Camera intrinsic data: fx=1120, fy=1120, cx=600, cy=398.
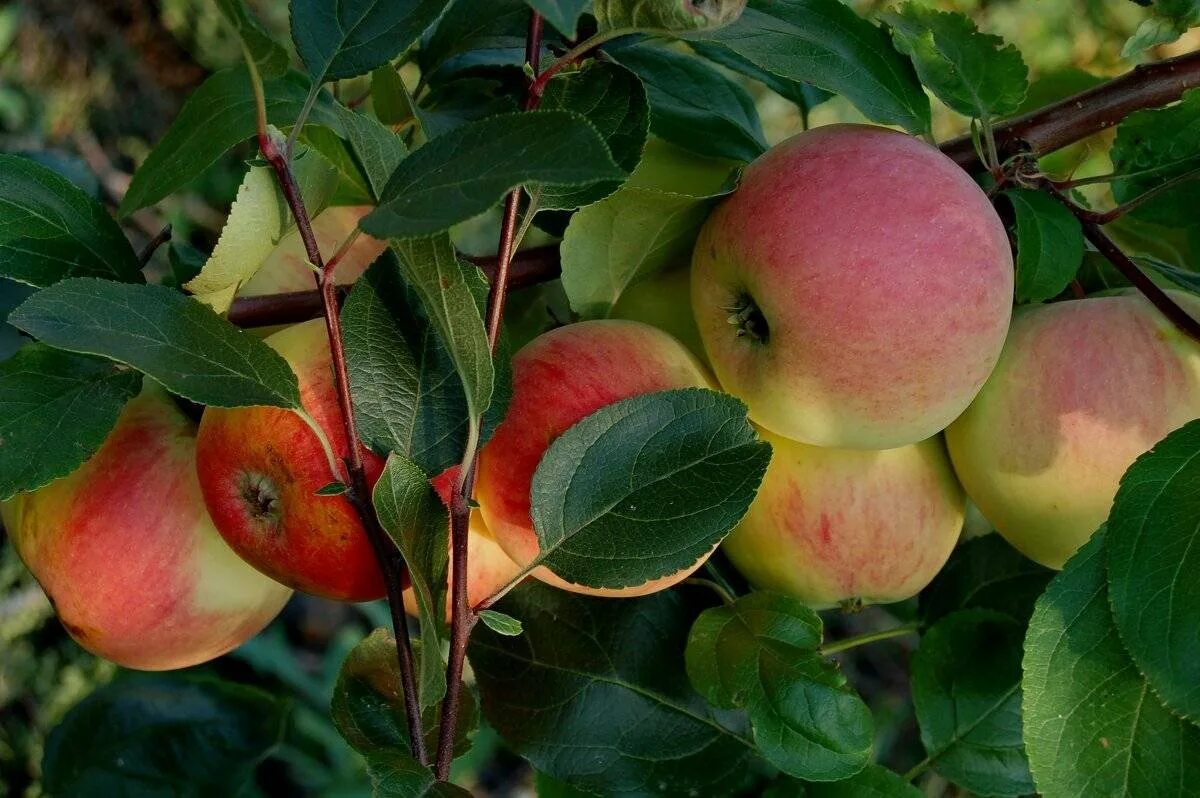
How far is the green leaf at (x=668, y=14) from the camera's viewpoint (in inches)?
15.9

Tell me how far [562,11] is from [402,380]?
22cm

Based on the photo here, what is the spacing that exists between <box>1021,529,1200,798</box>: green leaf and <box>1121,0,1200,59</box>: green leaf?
263mm

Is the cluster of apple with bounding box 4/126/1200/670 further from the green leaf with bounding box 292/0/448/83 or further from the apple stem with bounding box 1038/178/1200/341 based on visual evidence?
the green leaf with bounding box 292/0/448/83

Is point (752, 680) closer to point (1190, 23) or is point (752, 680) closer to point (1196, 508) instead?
point (1196, 508)

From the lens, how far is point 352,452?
1.62 ft

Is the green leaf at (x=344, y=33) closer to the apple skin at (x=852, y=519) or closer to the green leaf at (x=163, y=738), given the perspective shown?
the apple skin at (x=852, y=519)

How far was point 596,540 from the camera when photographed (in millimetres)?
501

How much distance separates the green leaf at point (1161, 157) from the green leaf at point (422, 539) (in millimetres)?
421

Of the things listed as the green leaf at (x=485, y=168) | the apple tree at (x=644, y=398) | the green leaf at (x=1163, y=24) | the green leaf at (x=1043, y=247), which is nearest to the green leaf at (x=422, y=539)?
the apple tree at (x=644, y=398)

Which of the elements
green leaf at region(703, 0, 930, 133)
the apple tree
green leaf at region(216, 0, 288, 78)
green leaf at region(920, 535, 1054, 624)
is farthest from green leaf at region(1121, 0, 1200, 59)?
green leaf at region(216, 0, 288, 78)

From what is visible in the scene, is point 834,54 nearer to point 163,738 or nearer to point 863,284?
point 863,284

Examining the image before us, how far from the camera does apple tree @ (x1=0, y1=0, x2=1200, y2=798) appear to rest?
0.48 m

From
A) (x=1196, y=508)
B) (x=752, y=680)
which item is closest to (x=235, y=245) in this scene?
(x=752, y=680)

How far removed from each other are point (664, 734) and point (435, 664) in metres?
0.24
